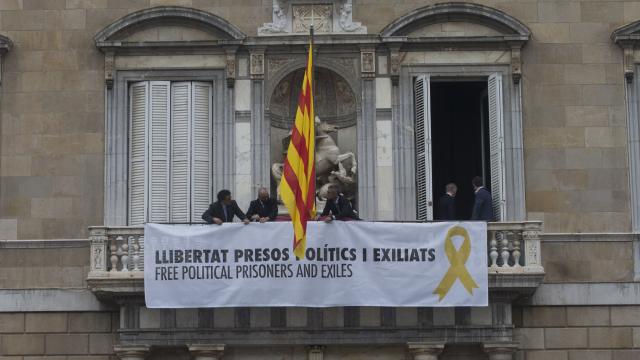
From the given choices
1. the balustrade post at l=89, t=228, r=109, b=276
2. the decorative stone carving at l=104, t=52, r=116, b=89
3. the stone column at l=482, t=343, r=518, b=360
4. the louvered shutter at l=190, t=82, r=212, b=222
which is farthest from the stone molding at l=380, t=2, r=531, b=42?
the balustrade post at l=89, t=228, r=109, b=276

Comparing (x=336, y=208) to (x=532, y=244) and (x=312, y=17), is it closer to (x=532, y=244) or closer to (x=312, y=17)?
(x=532, y=244)

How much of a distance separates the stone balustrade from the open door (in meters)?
1.02

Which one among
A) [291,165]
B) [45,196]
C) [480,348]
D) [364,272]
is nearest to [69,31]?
[45,196]

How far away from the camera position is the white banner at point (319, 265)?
29875 millimetres

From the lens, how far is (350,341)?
3022 cm

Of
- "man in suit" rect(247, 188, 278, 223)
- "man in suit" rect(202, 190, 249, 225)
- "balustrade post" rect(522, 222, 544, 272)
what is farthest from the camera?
"man in suit" rect(247, 188, 278, 223)

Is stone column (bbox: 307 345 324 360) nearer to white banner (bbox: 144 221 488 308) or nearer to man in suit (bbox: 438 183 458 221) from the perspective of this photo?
white banner (bbox: 144 221 488 308)

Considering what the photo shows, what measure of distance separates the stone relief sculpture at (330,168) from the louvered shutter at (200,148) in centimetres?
134

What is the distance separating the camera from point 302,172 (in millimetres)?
29859

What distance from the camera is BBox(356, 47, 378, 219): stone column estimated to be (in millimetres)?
31438

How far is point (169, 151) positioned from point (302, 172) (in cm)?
331

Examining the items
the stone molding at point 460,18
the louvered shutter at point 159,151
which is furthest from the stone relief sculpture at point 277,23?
the louvered shutter at point 159,151

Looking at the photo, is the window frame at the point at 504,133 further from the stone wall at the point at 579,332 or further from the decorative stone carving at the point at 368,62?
the stone wall at the point at 579,332

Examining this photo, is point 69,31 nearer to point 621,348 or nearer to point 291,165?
point 291,165
